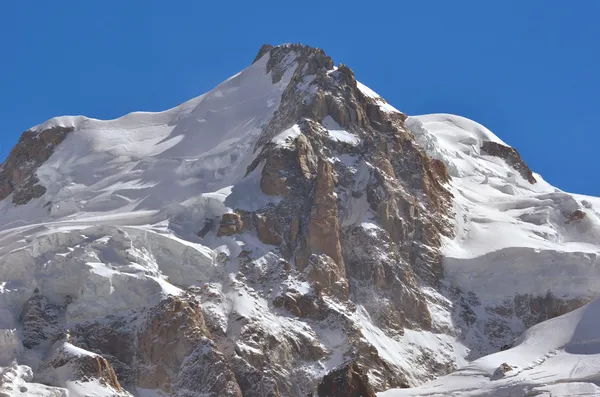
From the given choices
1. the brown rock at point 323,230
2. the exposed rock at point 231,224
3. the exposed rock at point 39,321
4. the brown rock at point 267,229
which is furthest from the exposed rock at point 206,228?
the exposed rock at point 39,321

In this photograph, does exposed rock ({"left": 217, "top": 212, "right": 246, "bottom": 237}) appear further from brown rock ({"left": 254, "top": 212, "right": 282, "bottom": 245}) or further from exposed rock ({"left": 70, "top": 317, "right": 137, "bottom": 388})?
exposed rock ({"left": 70, "top": 317, "right": 137, "bottom": 388})

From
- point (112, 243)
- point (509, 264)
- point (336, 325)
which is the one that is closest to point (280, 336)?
point (336, 325)

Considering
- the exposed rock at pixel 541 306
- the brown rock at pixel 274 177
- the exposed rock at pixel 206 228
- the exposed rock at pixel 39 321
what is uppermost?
the brown rock at pixel 274 177

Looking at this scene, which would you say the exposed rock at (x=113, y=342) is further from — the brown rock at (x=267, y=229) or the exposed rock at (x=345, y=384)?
the brown rock at (x=267, y=229)

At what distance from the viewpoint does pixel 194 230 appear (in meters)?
190

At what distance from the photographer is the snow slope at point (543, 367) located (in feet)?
546

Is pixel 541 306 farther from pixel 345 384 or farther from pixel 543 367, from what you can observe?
pixel 345 384

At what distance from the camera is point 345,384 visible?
6501 inches

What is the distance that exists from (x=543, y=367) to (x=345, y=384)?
2072 centimetres

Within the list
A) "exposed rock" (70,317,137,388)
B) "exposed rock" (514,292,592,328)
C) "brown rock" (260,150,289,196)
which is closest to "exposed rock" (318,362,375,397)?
"exposed rock" (70,317,137,388)

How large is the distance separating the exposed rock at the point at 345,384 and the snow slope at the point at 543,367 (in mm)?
4711

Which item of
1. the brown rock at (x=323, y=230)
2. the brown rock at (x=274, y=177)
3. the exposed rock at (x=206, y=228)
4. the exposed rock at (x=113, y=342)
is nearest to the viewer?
the exposed rock at (x=113, y=342)

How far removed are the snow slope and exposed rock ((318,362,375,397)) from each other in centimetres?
471

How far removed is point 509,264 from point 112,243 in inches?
1809
